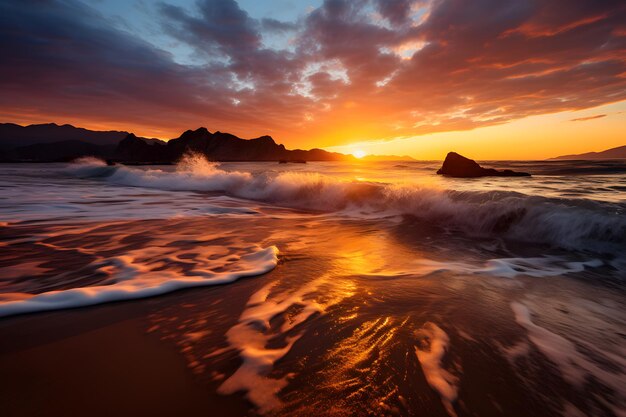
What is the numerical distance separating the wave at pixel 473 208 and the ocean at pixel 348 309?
6cm

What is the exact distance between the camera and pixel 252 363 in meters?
2.04

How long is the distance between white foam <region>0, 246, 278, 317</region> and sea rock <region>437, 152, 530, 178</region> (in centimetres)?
2146

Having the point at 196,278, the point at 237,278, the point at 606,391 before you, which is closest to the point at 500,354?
the point at 606,391

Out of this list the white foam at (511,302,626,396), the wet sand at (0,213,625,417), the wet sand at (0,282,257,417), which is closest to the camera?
the wet sand at (0,282,257,417)

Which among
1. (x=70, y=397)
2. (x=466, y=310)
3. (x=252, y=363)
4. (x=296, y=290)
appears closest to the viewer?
(x=70, y=397)

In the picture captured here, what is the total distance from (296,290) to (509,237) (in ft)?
19.6

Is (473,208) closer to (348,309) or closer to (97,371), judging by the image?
(348,309)

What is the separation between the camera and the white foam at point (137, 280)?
2.78 m

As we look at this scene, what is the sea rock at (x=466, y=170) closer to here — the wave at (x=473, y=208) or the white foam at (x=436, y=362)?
the wave at (x=473, y=208)

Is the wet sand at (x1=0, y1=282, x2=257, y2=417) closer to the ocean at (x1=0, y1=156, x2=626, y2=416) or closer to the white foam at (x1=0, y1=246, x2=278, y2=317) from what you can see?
the ocean at (x1=0, y1=156, x2=626, y2=416)

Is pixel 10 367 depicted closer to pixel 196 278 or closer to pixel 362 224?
pixel 196 278

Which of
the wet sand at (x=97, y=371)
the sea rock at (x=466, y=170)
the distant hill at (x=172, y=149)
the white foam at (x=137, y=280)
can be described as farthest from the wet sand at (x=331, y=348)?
the distant hill at (x=172, y=149)

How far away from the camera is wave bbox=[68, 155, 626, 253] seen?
6004 millimetres

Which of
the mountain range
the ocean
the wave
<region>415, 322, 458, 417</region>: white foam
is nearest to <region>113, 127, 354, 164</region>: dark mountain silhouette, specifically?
the mountain range
